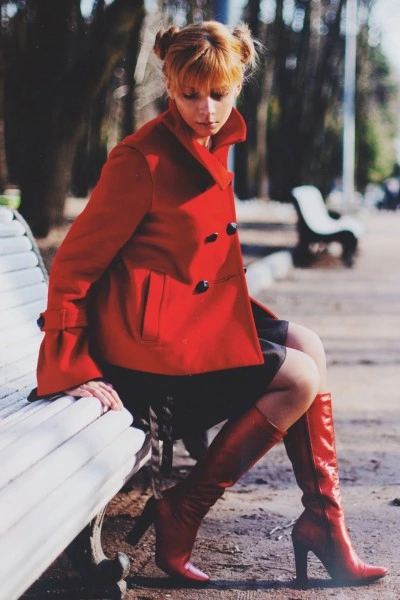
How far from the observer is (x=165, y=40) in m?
2.91

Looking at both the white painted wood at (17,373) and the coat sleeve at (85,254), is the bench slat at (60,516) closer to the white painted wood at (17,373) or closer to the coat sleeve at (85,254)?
the coat sleeve at (85,254)

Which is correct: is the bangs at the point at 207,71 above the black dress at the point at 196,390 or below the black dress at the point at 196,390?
above

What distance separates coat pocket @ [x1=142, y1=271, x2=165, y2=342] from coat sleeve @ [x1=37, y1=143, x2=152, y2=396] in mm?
141

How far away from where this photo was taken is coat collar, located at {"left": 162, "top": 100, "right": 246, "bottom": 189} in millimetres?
2885

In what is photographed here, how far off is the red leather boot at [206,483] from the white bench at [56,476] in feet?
0.45

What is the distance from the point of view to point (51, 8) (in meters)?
9.81

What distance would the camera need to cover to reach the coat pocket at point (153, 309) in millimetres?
2830

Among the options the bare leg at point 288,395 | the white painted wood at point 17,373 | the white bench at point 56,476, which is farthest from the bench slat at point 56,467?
the white painted wood at point 17,373

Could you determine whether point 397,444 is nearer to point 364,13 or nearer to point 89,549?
point 89,549

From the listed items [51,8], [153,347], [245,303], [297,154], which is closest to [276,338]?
[245,303]

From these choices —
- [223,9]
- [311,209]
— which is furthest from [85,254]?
[311,209]

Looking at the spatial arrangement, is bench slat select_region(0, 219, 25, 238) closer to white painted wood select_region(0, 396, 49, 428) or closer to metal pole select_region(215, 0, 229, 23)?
white painted wood select_region(0, 396, 49, 428)

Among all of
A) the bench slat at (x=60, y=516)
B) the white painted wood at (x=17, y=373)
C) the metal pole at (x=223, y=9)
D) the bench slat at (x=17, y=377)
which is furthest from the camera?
the metal pole at (x=223, y=9)

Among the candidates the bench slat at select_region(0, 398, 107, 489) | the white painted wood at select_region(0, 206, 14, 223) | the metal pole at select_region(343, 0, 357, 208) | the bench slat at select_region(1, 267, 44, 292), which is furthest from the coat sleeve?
the metal pole at select_region(343, 0, 357, 208)
